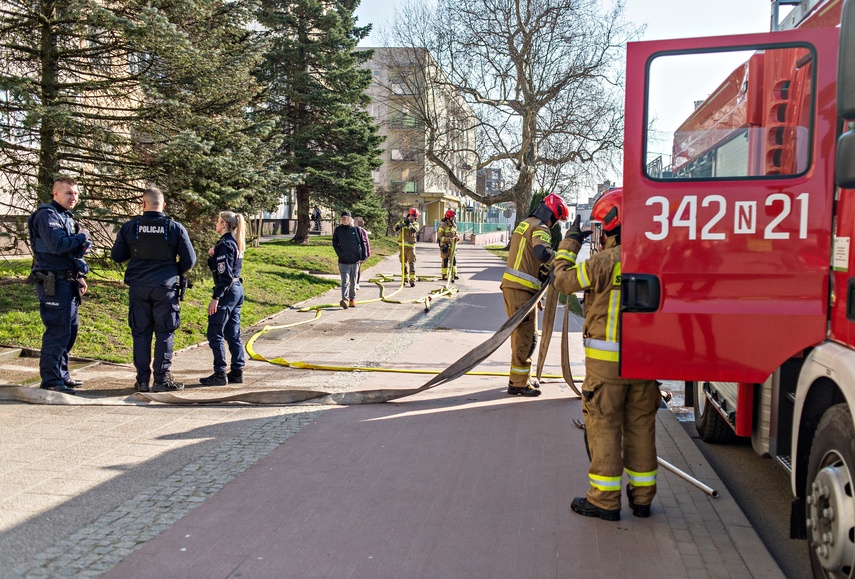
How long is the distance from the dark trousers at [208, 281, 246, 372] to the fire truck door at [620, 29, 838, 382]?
16.3 ft

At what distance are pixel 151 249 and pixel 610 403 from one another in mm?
4840

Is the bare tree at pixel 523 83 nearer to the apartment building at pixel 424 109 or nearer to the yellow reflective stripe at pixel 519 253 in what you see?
the apartment building at pixel 424 109

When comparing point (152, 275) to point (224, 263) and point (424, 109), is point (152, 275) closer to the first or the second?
point (224, 263)

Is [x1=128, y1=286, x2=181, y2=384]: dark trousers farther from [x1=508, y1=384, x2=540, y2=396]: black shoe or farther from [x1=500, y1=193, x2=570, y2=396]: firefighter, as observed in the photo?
[x1=508, y1=384, x2=540, y2=396]: black shoe

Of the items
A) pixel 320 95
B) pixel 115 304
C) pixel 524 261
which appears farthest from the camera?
pixel 320 95

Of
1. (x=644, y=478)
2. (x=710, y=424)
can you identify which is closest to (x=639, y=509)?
(x=644, y=478)

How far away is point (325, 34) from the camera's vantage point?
31.6 meters

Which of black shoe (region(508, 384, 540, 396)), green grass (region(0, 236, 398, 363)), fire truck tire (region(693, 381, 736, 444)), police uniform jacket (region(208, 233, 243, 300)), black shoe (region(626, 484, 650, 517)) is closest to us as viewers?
black shoe (region(626, 484, 650, 517))

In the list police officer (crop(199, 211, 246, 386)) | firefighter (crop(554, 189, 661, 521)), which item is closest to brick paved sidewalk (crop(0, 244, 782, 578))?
firefighter (crop(554, 189, 661, 521))

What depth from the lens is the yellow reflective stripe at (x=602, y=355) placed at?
14.1 ft

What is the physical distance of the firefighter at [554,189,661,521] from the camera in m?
4.34

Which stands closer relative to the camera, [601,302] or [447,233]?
[601,302]

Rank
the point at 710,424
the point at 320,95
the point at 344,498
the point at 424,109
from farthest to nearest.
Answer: the point at 424,109 → the point at 320,95 → the point at 710,424 → the point at 344,498

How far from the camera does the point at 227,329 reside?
806cm
